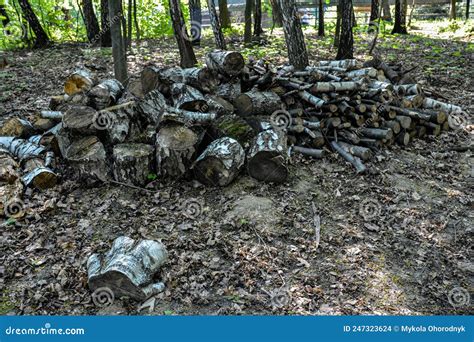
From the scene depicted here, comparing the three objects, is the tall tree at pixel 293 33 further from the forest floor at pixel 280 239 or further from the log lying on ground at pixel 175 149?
the log lying on ground at pixel 175 149

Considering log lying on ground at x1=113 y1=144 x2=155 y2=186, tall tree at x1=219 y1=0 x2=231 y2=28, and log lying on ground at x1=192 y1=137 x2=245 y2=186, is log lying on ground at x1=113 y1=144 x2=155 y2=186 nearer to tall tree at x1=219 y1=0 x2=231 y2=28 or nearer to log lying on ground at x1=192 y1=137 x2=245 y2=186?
log lying on ground at x1=192 y1=137 x2=245 y2=186

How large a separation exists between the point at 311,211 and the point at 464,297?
2.08m

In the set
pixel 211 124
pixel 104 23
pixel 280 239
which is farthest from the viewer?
pixel 104 23

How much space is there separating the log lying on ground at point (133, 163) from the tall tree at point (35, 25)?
1126 cm

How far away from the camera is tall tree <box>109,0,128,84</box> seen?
7543mm

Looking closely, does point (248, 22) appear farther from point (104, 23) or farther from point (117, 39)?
point (117, 39)

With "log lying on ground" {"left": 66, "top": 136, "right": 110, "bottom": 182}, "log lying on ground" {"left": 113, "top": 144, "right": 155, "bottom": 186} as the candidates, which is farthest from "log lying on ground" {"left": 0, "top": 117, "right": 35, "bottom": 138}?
"log lying on ground" {"left": 113, "top": 144, "right": 155, "bottom": 186}

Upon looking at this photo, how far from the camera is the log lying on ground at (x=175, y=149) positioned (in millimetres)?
5914

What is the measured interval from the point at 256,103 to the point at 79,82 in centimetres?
347

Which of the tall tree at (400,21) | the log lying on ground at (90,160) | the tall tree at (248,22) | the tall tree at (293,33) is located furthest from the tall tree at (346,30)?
the tall tree at (400,21)

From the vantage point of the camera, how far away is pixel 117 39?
7.95m

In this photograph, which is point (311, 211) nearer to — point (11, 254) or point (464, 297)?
point (464, 297)

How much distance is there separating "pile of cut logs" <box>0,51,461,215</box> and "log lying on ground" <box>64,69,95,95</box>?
0.02m

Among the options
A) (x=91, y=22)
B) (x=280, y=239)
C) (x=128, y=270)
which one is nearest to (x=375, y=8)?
(x=91, y=22)
